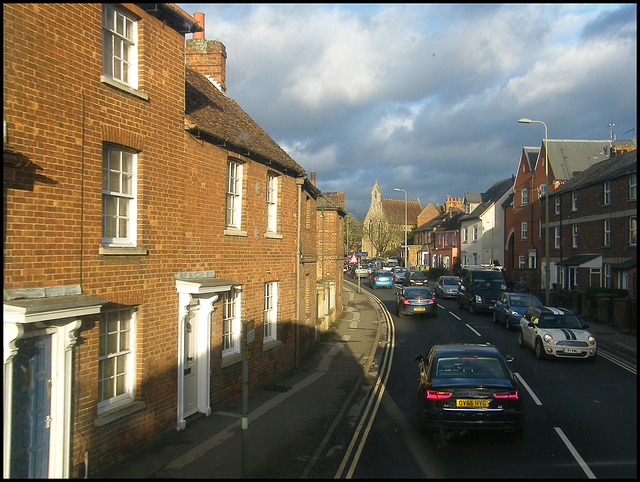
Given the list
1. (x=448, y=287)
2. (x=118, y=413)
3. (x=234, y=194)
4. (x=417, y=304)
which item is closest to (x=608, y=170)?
(x=448, y=287)

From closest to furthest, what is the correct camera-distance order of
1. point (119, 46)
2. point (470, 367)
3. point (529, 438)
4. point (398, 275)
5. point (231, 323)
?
point (119, 46) < point (529, 438) < point (470, 367) < point (231, 323) < point (398, 275)

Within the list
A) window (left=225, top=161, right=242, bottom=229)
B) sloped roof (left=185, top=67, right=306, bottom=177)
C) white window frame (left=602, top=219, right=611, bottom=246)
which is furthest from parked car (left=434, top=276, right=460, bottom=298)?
window (left=225, top=161, right=242, bottom=229)

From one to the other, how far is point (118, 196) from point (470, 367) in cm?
674

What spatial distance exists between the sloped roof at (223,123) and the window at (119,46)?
1521 mm

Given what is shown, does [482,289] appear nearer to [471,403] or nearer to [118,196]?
[471,403]

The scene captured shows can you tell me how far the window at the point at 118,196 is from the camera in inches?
314

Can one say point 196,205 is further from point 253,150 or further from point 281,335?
point 281,335

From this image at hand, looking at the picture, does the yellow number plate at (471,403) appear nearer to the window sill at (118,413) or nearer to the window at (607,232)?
the window sill at (118,413)

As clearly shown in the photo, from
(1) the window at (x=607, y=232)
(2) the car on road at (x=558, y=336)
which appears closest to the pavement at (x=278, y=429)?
(2) the car on road at (x=558, y=336)

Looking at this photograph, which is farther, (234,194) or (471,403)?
(234,194)

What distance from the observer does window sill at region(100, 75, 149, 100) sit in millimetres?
7755

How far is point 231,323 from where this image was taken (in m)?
11.6

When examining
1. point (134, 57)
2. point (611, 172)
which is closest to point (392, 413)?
point (134, 57)

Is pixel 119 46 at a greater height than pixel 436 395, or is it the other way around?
pixel 119 46
